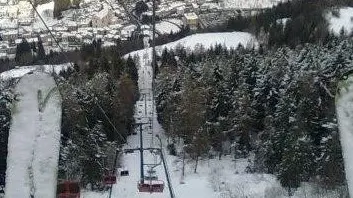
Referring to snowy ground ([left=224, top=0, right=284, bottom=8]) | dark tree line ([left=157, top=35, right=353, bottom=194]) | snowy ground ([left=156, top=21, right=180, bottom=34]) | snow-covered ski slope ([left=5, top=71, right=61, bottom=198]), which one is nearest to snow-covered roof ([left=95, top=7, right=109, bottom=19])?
snowy ground ([left=156, top=21, right=180, bottom=34])

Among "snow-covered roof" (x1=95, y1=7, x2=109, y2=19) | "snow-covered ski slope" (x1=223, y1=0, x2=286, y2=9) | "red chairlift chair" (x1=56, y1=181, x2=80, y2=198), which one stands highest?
"snow-covered ski slope" (x1=223, y1=0, x2=286, y2=9)

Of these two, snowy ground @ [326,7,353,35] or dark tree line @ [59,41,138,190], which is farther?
snowy ground @ [326,7,353,35]

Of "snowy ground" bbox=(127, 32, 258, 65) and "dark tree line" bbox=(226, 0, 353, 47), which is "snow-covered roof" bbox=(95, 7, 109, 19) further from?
"snowy ground" bbox=(127, 32, 258, 65)

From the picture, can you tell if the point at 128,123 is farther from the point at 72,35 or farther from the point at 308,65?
the point at 72,35

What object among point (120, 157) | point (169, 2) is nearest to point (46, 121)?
point (120, 157)

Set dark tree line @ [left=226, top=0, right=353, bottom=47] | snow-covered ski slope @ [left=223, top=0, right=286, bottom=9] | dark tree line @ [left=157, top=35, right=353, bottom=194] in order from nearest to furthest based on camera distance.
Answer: dark tree line @ [left=157, top=35, right=353, bottom=194]
dark tree line @ [left=226, top=0, right=353, bottom=47]
snow-covered ski slope @ [left=223, top=0, right=286, bottom=9]

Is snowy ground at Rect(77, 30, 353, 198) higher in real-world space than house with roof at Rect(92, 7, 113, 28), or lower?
lower

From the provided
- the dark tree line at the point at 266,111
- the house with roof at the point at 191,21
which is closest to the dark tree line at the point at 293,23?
the house with roof at the point at 191,21
